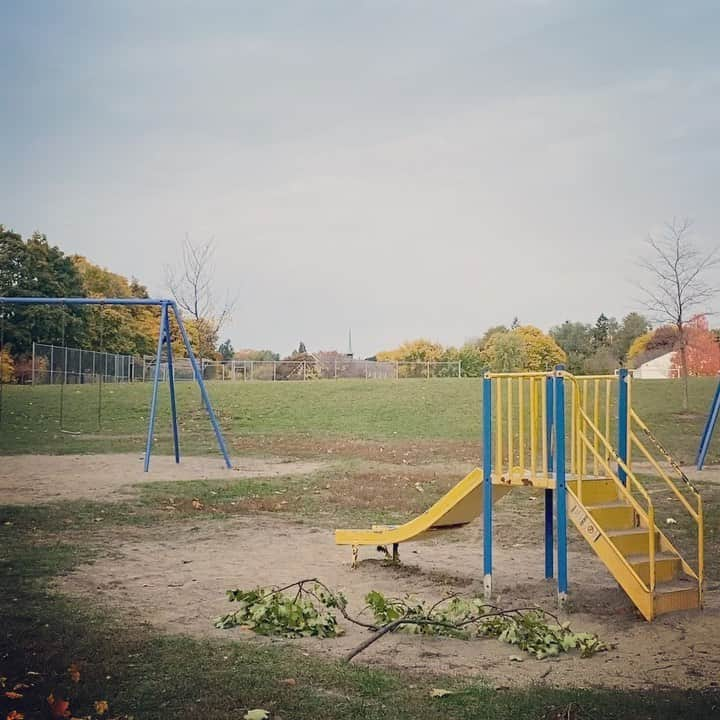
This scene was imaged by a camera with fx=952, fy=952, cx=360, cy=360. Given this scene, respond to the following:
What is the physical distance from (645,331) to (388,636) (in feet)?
161

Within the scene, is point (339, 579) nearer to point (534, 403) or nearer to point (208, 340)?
point (534, 403)

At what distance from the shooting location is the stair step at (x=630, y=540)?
6.70m

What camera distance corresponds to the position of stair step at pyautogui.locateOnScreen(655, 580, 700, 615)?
645 centimetres

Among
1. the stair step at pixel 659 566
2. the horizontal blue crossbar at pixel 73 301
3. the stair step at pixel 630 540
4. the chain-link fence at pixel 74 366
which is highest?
the horizontal blue crossbar at pixel 73 301

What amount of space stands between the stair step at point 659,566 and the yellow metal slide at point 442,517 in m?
1.33

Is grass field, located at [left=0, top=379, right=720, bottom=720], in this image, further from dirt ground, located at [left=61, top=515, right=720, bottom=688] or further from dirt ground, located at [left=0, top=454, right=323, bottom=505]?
dirt ground, located at [left=0, top=454, right=323, bottom=505]

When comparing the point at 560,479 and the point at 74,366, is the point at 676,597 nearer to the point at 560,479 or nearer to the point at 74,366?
the point at 560,479

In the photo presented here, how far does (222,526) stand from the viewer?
1052cm

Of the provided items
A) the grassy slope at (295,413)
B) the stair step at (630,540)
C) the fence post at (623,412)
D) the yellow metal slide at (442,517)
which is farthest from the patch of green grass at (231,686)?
the grassy slope at (295,413)

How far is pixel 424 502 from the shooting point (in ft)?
41.7

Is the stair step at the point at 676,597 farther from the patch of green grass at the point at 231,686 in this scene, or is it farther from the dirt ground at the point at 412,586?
the patch of green grass at the point at 231,686

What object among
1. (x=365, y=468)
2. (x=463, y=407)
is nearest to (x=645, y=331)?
(x=463, y=407)

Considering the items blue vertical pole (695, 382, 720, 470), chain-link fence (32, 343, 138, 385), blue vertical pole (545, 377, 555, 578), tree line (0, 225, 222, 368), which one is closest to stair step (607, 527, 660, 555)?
blue vertical pole (545, 377, 555, 578)

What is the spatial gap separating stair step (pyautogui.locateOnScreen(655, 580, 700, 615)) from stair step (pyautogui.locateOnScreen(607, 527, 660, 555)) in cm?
30
